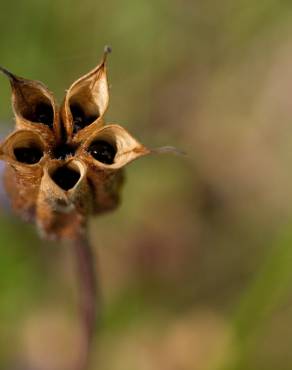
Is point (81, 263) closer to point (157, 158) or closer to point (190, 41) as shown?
point (157, 158)

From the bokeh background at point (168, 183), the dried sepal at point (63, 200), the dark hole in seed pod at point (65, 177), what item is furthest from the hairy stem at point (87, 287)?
the bokeh background at point (168, 183)

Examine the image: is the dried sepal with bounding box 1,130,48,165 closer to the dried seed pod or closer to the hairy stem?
the dried seed pod

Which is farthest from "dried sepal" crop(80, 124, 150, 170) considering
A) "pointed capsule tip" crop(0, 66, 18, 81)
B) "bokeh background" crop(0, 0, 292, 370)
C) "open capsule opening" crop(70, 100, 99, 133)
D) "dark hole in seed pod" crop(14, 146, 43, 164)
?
"bokeh background" crop(0, 0, 292, 370)

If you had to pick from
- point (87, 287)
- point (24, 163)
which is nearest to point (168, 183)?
point (87, 287)

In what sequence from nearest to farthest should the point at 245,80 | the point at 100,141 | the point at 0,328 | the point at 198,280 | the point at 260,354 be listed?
the point at 100,141, the point at 260,354, the point at 0,328, the point at 198,280, the point at 245,80

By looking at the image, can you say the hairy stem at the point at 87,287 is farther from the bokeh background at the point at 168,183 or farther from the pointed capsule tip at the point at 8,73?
the bokeh background at the point at 168,183

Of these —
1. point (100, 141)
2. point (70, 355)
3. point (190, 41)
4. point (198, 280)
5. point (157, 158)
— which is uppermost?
point (190, 41)

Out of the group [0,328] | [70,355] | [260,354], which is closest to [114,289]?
[70,355]

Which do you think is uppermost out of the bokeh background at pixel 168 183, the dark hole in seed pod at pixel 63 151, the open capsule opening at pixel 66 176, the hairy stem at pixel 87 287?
the bokeh background at pixel 168 183
